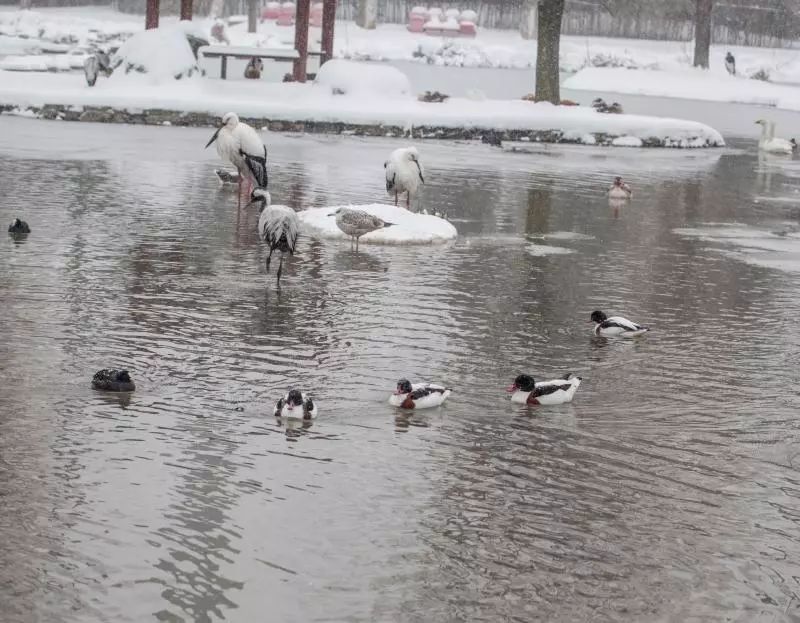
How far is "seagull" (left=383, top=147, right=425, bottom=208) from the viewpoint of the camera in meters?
18.3

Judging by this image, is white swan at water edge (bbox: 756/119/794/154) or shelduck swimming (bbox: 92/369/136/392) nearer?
shelduck swimming (bbox: 92/369/136/392)

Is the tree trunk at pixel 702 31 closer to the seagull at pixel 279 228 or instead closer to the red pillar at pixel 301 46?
the red pillar at pixel 301 46

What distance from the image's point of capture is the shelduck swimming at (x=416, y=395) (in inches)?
355

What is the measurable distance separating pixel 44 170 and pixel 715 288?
1117 centimetres

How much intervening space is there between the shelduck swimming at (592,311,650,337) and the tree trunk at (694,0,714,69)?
50.7 metres

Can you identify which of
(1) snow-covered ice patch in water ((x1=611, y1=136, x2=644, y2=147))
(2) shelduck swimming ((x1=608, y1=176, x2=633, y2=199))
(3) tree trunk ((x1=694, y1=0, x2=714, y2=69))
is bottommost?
(2) shelduck swimming ((x1=608, y1=176, x2=633, y2=199))

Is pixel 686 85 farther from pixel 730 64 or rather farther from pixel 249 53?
pixel 249 53

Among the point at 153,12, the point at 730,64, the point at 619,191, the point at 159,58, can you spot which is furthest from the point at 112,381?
the point at 730,64

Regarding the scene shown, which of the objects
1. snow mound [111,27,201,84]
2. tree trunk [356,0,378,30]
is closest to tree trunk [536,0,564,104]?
snow mound [111,27,201,84]

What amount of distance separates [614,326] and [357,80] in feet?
77.5

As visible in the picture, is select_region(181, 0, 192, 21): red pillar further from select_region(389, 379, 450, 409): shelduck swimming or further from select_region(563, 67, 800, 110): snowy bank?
select_region(389, 379, 450, 409): shelduck swimming

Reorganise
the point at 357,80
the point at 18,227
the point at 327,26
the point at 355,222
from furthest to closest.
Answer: the point at 327,26, the point at 357,80, the point at 355,222, the point at 18,227

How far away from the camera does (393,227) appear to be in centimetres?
1628

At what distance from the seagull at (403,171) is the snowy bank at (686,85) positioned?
38805mm
